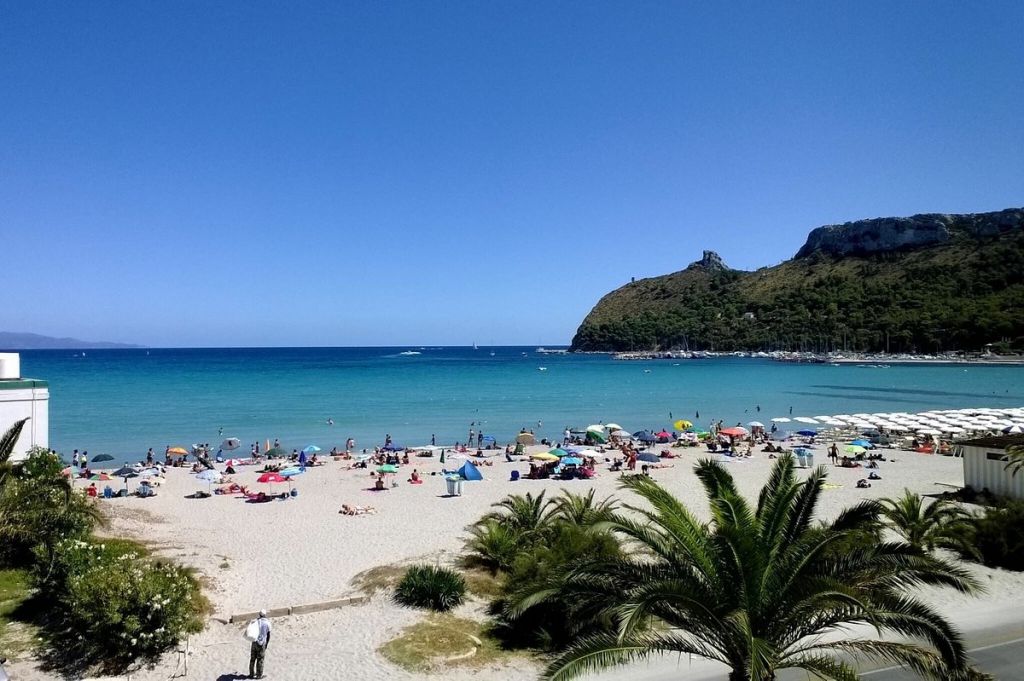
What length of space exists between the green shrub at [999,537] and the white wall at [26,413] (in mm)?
21972

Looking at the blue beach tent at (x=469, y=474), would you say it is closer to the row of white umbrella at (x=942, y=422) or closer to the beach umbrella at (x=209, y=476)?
the beach umbrella at (x=209, y=476)

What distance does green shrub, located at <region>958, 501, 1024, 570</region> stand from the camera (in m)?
12.7

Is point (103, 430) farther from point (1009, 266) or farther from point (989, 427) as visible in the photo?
point (1009, 266)

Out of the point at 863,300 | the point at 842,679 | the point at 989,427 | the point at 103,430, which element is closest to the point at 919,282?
the point at 863,300

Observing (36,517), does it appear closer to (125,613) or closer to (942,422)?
(125,613)

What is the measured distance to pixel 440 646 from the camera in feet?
31.8

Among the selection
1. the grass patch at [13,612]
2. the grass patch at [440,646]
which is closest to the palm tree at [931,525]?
the grass patch at [440,646]

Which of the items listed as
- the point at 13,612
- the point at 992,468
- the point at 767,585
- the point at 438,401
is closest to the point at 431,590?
the point at 767,585

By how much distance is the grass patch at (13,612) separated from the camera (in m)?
9.52

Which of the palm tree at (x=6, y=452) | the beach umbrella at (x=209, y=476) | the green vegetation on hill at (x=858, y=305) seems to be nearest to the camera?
the palm tree at (x=6, y=452)

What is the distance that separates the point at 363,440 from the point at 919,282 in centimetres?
13333

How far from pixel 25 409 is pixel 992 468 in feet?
83.9

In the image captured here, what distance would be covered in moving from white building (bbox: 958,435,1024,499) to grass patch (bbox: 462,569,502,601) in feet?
44.1

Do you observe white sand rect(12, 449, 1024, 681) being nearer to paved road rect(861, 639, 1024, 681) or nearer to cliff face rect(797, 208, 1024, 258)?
paved road rect(861, 639, 1024, 681)
